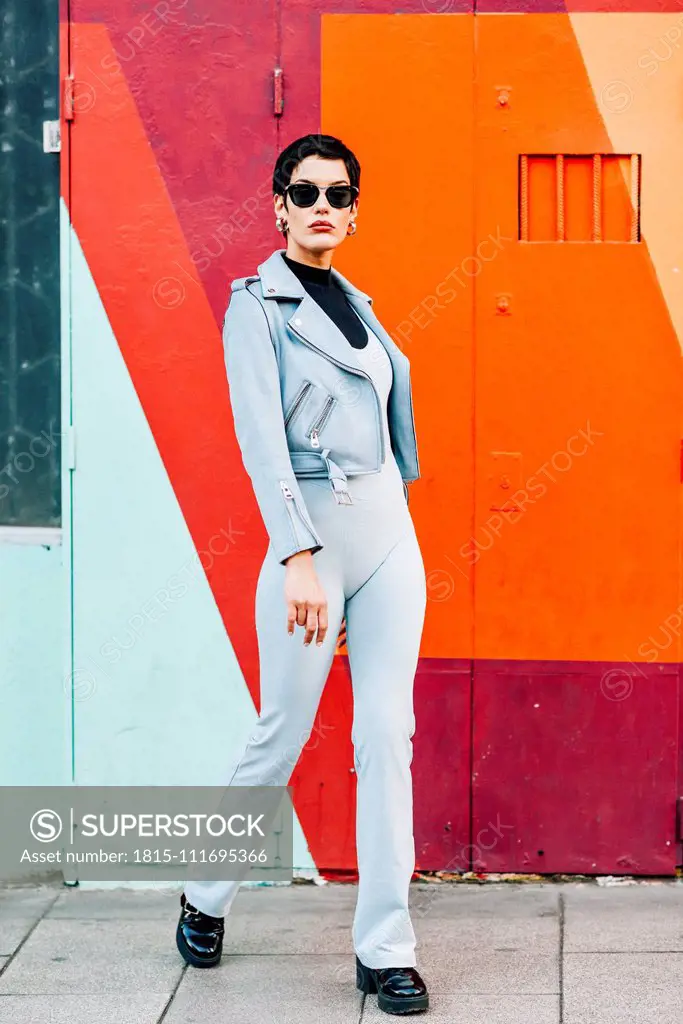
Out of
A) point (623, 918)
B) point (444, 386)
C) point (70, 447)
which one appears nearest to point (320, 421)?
point (444, 386)

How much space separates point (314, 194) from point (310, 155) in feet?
0.34

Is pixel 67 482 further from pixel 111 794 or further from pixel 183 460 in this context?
pixel 111 794

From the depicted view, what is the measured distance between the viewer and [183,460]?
4258 millimetres

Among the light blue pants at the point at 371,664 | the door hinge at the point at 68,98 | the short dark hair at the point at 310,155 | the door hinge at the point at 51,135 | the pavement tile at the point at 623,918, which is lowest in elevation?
the pavement tile at the point at 623,918

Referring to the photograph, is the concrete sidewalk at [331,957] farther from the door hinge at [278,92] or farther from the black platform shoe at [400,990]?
the door hinge at [278,92]

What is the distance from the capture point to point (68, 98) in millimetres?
4195

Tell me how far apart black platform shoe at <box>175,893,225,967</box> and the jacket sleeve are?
105 centimetres

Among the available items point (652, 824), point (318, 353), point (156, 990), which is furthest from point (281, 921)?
point (318, 353)

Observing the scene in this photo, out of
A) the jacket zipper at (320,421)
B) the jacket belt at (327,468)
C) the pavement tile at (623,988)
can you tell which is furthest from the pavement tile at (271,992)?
the jacket zipper at (320,421)

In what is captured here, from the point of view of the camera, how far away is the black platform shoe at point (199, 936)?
3695 millimetres

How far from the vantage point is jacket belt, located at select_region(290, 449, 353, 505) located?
11.1ft

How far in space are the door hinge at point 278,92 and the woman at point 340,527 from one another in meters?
0.72

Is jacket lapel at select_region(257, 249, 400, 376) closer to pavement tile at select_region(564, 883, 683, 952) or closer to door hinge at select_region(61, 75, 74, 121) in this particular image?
door hinge at select_region(61, 75, 74, 121)

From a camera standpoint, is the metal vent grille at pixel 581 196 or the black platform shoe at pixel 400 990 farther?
the metal vent grille at pixel 581 196
